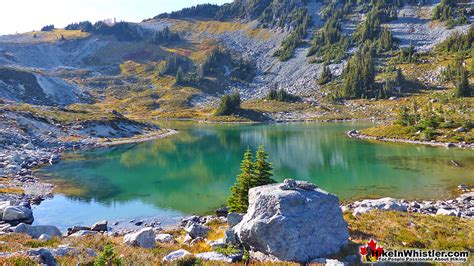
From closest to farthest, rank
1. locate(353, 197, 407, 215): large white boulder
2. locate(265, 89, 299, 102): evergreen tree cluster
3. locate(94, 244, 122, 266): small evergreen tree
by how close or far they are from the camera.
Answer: locate(94, 244, 122, 266): small evergreen tree → locate(353, 197, 407, 215): large white boulder → locate(265, 89, 299, 102): evergreen tree cluster

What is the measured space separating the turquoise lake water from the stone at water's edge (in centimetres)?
1839

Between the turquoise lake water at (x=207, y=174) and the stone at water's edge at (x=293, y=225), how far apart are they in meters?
18.4

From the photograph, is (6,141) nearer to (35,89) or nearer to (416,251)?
(416,251)

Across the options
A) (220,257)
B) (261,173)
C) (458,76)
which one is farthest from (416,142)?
(458,76)

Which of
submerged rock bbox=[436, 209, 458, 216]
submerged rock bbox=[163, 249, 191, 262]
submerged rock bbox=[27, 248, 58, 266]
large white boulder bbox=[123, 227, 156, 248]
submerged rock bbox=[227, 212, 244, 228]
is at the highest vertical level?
submerged rock bbox=[27, 248, 58, 266]

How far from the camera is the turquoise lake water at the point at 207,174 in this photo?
37.2m

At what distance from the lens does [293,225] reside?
49.2ft

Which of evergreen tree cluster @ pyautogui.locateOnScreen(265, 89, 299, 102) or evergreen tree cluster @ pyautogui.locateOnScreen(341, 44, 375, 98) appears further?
evergreen tree cluster @ pyautogui.locateOnScreen(265, 89, 299, 102)

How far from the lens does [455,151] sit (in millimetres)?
64562

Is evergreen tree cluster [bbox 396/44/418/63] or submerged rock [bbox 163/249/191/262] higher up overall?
evergreen tree cluster [bbox 396/44/418/63]

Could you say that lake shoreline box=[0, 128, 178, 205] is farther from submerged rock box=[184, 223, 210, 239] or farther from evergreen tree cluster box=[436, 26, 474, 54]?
evergreen tree cluster box=[436, 26, 474, 54]

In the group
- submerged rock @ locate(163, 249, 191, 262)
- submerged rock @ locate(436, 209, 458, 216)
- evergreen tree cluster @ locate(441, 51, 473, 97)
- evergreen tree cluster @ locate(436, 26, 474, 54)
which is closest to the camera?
Answer: submerged rock @ locate(163, 249, 191, 262)

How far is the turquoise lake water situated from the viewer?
37178 mm

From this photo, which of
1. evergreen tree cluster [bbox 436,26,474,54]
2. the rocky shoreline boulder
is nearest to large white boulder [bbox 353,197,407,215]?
the rocky shoreline boulder
